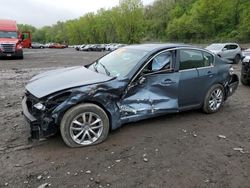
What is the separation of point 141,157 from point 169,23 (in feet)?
268

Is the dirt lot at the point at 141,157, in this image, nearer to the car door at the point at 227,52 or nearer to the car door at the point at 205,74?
the car door at the point at 205,74

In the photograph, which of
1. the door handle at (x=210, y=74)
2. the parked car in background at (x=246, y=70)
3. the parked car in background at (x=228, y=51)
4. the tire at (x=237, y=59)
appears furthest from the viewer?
the tire at (x=237, y=59)

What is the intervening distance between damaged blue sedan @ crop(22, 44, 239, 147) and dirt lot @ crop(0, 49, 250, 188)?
304 mm

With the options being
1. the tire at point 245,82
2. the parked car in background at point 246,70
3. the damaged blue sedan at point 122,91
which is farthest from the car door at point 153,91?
the tire at point 245,82

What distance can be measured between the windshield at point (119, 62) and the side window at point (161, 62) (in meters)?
0.22

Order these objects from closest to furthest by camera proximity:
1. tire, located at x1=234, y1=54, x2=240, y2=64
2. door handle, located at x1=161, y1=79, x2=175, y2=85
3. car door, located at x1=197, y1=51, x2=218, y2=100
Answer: door handle, located at x1=161, y1=79, x2=175, y2=85
car door, located at x1=197, y1=51, x2=218, y2=100
tire, located at x1=234, y1=54, x2=240, y2=64

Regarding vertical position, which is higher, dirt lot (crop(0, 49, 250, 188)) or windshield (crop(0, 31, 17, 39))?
windshield (crop(0, 31, 17, 39))

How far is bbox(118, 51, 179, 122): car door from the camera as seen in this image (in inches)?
194

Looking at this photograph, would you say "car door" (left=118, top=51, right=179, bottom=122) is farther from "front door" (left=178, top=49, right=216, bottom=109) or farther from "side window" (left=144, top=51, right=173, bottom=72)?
"front door" (left=178, top=49, right=216, bottom=109)

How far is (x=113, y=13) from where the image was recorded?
77625 millimetres

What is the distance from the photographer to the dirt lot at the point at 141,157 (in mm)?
3652

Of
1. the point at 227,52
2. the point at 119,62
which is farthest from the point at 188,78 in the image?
the point at 227,52

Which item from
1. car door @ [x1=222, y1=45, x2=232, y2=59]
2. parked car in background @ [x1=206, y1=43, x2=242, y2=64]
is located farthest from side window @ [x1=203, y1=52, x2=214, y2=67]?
car door @ [x1=222, y1=45, x2=232, y2=59]

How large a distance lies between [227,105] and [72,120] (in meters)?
4.27
